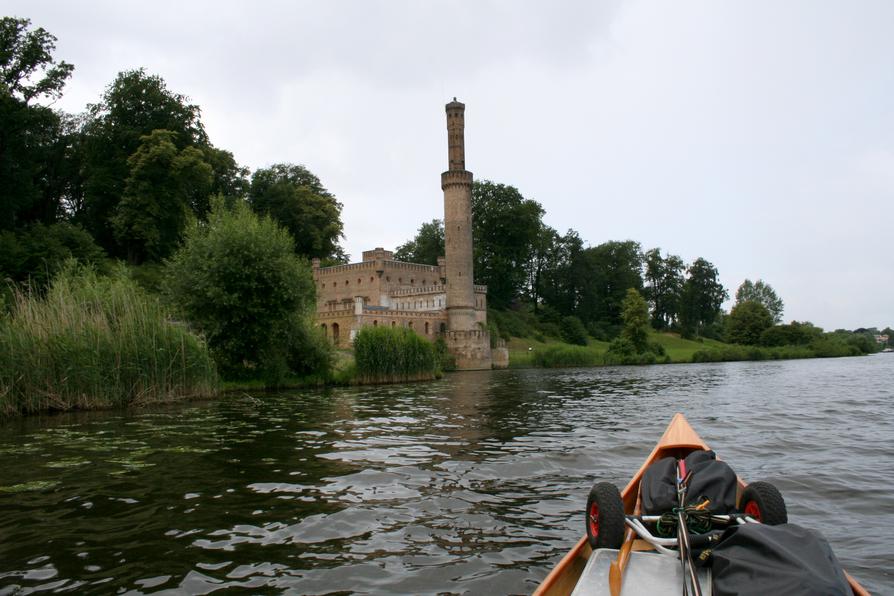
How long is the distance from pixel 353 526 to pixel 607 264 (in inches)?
3388

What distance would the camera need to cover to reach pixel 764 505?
4820 mm

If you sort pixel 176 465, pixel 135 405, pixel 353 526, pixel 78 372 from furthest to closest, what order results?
1. pixel 135 405
2. pixel 78 372
3. pixel 176 465
4. pixel 353 526

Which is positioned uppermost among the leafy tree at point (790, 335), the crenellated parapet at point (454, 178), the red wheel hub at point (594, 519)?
the crenellated parapet at point (454, 178)

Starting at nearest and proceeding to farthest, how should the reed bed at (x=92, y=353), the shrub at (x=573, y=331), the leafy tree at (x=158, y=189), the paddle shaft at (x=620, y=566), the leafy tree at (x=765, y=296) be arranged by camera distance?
the paddle shaft at (x=620, y=566), the reed bed at (x=92, y=353), the leafy tree at (x=158, y=189), the shrub at (x=573, y=331), the leafy tree at (x=765, y=296)

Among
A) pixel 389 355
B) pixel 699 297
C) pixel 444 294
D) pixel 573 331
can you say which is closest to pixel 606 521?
pixel 389 355

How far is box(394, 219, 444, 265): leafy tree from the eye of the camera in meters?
77.0

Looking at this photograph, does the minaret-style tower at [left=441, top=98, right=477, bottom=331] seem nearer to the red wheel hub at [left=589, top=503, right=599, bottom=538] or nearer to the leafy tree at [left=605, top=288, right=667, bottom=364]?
the leafy tree at [left=605, top=288, right=667, bottom=364]

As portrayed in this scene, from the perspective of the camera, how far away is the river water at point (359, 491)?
5145 mm

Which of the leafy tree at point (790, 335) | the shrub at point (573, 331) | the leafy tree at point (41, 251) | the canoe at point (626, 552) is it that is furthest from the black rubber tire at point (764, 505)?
the shrub at point (573, 331)

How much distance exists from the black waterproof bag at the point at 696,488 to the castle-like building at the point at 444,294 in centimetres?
4315

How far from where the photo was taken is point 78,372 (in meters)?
15.5

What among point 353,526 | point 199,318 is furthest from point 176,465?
point 199,318

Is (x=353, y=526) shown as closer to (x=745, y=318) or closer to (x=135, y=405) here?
(x=135, y=405)

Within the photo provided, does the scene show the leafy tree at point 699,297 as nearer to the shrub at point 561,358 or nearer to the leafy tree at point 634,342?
the leafy tree at point 634,342
